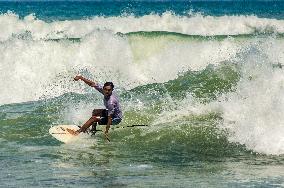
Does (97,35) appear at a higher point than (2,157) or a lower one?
higher

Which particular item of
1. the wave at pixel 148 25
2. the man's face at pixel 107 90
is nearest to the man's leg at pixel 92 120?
the man's face at pixel 107 90

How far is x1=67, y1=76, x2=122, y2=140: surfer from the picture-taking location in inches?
554

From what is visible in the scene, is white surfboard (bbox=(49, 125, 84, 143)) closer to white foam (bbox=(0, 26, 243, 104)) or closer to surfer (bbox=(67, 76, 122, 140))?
surfer (bbox=(67, 76, 122, 140))

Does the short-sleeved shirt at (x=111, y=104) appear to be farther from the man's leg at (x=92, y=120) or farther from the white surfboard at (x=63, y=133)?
the white surfboard at (x=63, y=133)

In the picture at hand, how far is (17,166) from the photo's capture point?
480 inches

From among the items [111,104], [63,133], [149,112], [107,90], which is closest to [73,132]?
[63,133]

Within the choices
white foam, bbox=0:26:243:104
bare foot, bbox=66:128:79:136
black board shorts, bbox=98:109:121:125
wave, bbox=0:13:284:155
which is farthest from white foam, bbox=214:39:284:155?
white foam, bbox=0:26:243:104

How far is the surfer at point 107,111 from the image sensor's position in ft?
46.2

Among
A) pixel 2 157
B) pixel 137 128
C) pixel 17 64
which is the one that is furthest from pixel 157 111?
pixel 17 64

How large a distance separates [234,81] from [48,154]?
7.23m

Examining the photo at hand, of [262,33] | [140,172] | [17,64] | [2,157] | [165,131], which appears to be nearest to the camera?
[140,172]

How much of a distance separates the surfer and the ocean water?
0.43 metres

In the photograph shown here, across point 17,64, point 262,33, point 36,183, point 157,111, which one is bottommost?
point 36,183

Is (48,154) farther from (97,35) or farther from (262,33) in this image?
(262,33)
